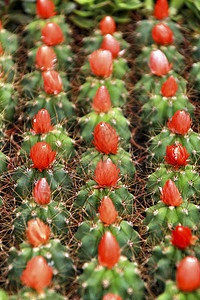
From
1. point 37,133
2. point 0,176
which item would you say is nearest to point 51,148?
point 37,133

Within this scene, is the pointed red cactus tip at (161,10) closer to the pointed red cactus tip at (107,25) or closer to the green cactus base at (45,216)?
the pointed red cactus tip at (107,25)

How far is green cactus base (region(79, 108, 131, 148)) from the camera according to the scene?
91.0 inches

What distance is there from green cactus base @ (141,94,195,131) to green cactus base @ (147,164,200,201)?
36 cm

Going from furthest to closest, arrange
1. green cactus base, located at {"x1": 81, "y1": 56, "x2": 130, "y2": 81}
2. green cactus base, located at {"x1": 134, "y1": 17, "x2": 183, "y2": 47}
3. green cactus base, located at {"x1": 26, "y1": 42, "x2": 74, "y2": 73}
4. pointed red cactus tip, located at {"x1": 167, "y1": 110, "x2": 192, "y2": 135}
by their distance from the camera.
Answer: green cactus base, located at {"x1": 134, "y1": 17, "x2": 183, "y2": 47}, green cactus base, located at {"x1": 26, "y1": 42, "x2": 74, "y2": 73}, green cactus base, located at {"x1": 81, "y1": 56, "x2": 130, "y2": 81}, pointed red cactus tip, located at {"x1": 167, "y1": 110, "x2": 192, "y2": 135}

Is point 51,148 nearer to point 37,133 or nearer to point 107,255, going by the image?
point 37,133

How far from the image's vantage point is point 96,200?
1991mm

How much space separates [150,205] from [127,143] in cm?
37

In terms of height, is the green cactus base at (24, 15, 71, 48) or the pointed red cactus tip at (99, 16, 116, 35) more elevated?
the pointed red cactus tip at (99, 16, 116, 35)

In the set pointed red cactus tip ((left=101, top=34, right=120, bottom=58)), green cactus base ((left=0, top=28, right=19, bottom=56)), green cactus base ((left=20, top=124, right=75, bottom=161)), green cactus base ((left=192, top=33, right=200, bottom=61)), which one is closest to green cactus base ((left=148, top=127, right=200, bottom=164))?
green cactus base ((left=20, top=124, right=75, bottom=161))

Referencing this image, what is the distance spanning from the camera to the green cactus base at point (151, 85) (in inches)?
100

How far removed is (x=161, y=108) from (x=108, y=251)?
96 cm

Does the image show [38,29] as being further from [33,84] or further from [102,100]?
[102,100]

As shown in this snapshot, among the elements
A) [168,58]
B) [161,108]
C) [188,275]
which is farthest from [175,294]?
[168,58]

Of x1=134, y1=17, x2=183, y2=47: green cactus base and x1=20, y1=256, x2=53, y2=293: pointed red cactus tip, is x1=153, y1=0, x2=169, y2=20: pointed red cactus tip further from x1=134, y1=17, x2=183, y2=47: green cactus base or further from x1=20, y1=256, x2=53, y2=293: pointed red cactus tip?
x1=20, y1=256, x2=53, y2=293: pointed red cactus tip
